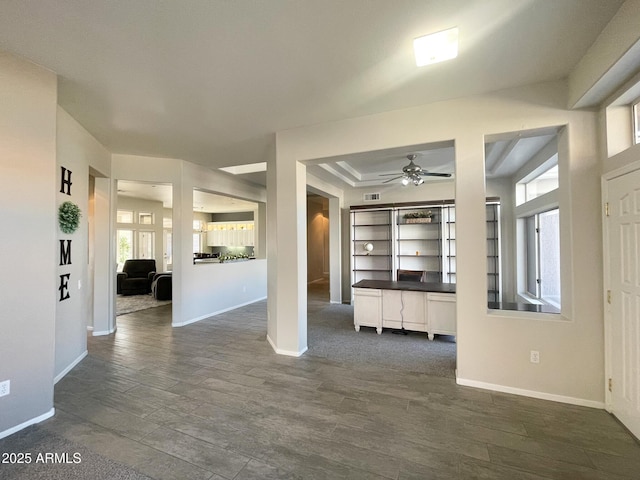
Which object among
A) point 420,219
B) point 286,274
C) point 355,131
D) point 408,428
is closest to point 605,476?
point 408,428

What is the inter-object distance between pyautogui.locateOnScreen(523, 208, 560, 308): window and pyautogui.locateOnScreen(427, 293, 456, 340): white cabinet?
66.2 inches

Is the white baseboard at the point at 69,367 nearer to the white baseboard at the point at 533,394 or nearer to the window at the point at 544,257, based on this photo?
the white baseboard at the point at 533,394

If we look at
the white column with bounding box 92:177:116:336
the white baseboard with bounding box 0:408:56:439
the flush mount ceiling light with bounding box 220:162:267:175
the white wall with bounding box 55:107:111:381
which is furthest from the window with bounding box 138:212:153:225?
the white baseboard with bounding box 0:408:56:439

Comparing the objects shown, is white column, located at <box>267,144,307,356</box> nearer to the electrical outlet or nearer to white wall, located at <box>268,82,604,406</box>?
white wall, located at <box>268,82,604,406</box>

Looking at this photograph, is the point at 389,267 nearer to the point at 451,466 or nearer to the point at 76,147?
the point at 451,466

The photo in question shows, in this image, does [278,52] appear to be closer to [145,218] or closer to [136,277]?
[136,277]

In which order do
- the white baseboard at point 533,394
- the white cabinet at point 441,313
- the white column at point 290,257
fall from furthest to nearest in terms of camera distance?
the white cabinet at point 441,313, the white column at point 290,257, the white baseboard at point 533,394

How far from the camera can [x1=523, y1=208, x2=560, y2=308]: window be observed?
4.60 meters

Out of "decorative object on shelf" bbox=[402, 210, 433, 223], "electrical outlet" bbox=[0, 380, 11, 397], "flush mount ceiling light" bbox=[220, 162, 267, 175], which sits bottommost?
"electrical outlet" bbox=[0, 380, 11, 397]

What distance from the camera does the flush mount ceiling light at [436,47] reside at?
2.00 metres

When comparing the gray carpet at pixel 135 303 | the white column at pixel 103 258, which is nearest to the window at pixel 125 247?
the gray carpet at pixel 135 303

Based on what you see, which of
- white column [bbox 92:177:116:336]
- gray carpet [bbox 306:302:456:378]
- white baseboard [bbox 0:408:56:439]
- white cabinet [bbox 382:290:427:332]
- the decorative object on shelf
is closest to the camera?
white baseboard [bbox 0:408:56:439]

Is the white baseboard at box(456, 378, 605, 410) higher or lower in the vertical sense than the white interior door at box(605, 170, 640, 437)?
lower

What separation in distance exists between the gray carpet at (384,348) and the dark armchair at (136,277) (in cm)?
577
